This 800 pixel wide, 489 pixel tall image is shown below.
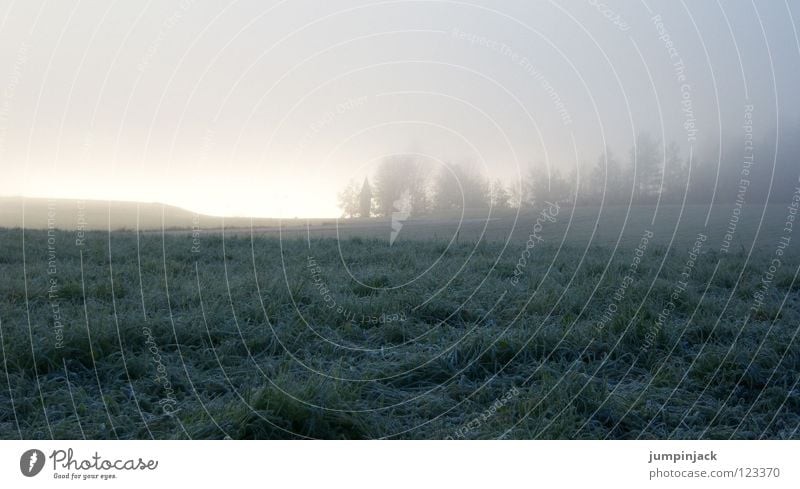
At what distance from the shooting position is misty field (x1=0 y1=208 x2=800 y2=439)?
14.6 feet

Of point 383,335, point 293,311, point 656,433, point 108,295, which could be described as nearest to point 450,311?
point 383,335

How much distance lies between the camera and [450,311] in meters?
7.60
